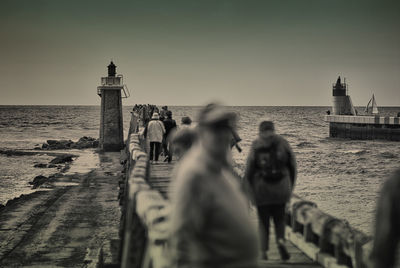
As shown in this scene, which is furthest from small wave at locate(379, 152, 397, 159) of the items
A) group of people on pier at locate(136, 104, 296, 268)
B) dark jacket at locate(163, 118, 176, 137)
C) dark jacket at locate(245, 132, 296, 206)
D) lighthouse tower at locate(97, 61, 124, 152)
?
group of people on pier at locate(136, 104, 296, 268)

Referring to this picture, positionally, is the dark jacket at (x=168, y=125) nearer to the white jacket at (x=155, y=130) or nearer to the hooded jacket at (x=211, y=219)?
→ the white jacket at (x=155, y=130)

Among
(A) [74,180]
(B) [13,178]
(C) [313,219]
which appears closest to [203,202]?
(C) [313,219]

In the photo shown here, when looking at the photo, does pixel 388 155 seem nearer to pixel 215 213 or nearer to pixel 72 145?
pixel 72 145

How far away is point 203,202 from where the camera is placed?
269cm

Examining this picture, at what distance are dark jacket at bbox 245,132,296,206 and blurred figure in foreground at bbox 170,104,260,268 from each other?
3.02 meters

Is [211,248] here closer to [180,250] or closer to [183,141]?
[180,250]

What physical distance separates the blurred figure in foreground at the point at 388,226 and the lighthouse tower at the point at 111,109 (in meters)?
36.3

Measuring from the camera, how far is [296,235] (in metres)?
7.09

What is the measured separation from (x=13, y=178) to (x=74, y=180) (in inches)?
220

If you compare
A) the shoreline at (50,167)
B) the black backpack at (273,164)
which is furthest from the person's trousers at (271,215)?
the shoreline at (50,167)

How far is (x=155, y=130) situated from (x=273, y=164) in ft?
29.3

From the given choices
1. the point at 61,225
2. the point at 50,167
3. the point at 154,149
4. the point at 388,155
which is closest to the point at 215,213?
the point at 154,149

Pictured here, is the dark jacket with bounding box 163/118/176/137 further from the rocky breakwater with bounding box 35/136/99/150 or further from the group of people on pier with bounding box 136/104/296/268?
A: the rocky breakwater with bounding box 35/136/99/150

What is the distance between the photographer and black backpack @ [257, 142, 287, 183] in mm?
5785
